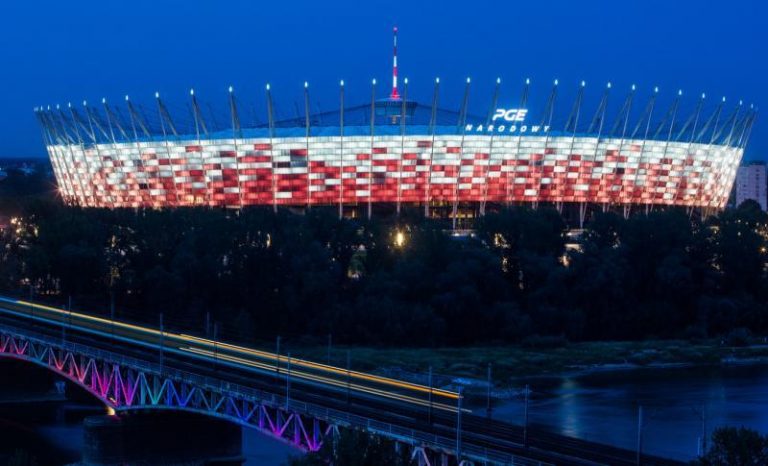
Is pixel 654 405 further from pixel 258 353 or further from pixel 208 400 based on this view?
pixel 208 400

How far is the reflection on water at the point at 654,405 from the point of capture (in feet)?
139

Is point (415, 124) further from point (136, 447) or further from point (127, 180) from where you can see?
point (136, 447)

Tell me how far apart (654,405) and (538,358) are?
12688 millimetres

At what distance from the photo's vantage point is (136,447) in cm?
4159

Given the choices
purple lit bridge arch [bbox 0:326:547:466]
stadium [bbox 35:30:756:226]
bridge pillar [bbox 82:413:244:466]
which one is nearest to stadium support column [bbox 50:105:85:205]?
stadium [bbox 35:30:756:226]

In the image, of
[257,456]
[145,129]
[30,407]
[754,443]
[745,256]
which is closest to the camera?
[754,443]

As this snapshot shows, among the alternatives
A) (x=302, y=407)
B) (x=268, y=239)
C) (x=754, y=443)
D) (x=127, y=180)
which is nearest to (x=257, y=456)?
(x=302, y=407)

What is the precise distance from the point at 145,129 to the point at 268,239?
25190mm

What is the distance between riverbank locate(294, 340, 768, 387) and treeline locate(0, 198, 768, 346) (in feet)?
7.73

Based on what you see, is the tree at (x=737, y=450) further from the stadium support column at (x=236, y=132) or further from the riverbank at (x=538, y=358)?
the stadium support column at (x=236, y=132)

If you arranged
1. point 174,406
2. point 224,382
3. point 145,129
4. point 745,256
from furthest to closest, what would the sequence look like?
point 145,129 < point 745,256 < point 174,406 < point 224,382

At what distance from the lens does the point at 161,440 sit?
4191cm

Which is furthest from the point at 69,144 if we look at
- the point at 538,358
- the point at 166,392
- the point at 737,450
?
the point at 737,450

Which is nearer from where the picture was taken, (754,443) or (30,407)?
(754,443)
